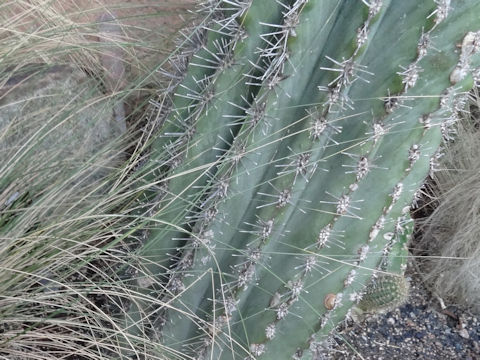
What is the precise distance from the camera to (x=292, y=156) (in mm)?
1226

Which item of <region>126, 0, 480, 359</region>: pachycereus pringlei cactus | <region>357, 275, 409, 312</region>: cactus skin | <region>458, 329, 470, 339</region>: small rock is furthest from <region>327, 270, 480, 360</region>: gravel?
<region>126, 0, 480, 359</region>: pachycereus pringlei cactus

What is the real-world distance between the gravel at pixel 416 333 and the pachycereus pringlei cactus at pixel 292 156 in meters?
0.54

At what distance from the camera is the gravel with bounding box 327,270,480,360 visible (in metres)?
1.99

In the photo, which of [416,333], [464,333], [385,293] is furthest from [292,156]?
[464,333]

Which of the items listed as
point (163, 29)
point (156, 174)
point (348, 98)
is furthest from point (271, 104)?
point (163, 29)

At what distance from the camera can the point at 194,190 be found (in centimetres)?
139

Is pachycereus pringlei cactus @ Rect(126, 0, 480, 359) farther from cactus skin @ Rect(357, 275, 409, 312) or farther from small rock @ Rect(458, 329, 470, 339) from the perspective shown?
small rock @ Rect(458, 329, 470, 339)

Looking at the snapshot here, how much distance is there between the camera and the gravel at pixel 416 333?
6.54 feet

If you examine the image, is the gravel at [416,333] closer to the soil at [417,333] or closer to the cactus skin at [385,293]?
the soil at [417,333]

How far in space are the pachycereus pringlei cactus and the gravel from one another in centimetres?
54

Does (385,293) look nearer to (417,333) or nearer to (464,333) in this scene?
(417,333)

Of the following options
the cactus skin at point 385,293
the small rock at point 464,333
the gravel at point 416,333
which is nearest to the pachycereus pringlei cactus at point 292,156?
the cactus skin at point 385,293

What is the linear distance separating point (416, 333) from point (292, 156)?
1.18 meters

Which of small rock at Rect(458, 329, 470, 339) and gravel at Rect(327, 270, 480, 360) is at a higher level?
gravel at Rect(327, 270, 480, 360)
